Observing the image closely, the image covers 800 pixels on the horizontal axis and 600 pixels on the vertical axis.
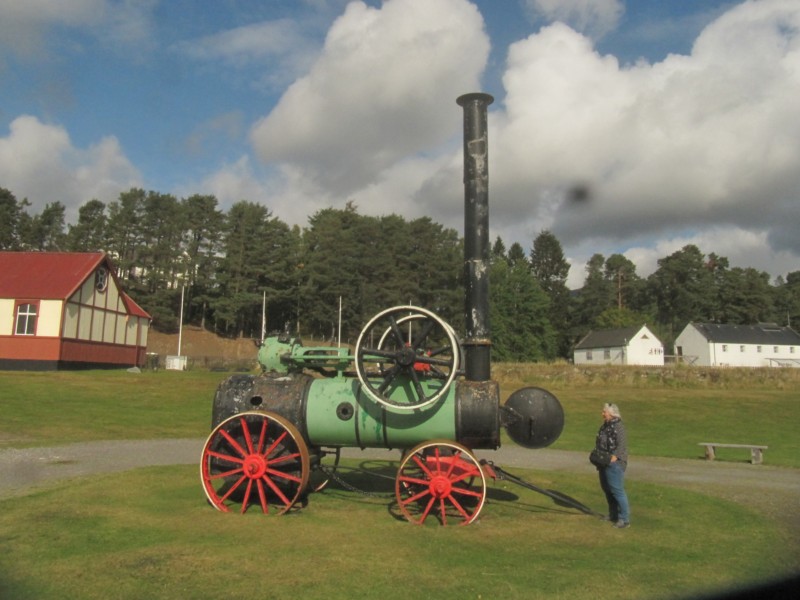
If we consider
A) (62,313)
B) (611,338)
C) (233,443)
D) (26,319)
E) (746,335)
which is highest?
(746,335)

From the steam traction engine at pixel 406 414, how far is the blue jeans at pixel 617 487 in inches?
35.3

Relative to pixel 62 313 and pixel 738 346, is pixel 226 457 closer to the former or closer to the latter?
pixel 62 313

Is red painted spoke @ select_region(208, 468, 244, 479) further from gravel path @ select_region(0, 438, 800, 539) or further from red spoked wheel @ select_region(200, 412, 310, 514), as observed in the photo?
gravel path @ select_region(0, 438, 800, 539)

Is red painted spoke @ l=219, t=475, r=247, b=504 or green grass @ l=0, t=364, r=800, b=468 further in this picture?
green grass @ l=0, t=364, r=800, b=468

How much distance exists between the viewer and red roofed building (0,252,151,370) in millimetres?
34438

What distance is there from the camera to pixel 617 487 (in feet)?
28.5

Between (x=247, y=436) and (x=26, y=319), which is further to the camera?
(x=26, y=319)

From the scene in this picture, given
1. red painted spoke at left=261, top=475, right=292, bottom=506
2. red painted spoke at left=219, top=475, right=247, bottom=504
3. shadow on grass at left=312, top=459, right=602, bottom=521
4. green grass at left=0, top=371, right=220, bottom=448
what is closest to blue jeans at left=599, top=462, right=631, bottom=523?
shadow on grass at left=312, top=459, right=602, bottom=521

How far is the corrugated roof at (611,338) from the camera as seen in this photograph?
7561cm

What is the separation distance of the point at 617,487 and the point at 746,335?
8012 cm

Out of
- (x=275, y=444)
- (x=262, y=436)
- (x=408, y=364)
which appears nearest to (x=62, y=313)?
(x=262, y=436)

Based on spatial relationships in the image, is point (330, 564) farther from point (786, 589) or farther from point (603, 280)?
point (603, 280)

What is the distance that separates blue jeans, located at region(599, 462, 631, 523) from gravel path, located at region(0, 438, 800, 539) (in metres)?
2.21

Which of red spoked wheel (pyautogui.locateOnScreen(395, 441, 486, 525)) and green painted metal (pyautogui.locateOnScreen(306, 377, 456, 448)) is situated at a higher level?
green painted metal (pyautogui.locateOnScreen(306, 377, 456, 448))
